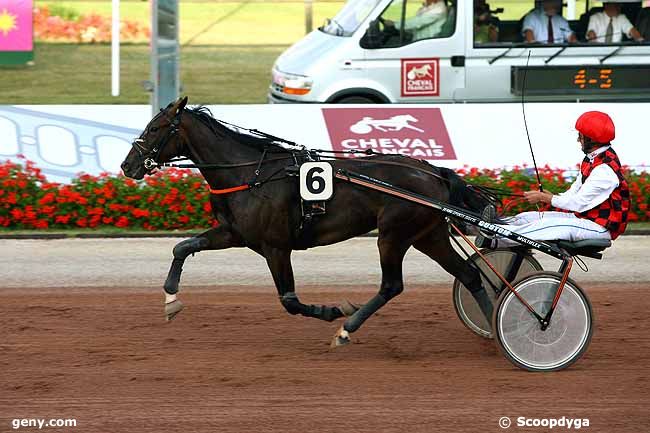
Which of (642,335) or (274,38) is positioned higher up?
(274,38)

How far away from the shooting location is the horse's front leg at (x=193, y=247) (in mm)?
6852

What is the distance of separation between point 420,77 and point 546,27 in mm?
1786

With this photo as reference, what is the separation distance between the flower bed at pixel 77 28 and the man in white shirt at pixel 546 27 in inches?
602

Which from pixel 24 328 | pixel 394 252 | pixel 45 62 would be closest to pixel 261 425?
pixel 394 252

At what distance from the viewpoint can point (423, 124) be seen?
11500mm

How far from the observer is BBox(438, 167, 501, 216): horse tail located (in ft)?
21.8

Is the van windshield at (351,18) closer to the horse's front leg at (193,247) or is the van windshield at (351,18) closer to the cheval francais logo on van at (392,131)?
the cheval francais logo on van at (392,131)

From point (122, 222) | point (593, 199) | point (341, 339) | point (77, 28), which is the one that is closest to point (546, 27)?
point (122, 222)

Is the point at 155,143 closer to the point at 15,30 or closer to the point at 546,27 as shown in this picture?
the point at 546,27

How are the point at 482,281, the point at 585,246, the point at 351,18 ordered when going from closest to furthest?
1. the point at 585,246
2. the point at 482,281
3. the point at 351,18

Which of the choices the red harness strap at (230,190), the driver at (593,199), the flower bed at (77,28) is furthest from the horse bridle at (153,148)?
the flower bed at (77,28)

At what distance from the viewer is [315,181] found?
644 centimetres

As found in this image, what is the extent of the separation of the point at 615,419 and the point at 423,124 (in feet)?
20.6

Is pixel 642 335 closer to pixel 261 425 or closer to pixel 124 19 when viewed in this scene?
pixel 261 425
